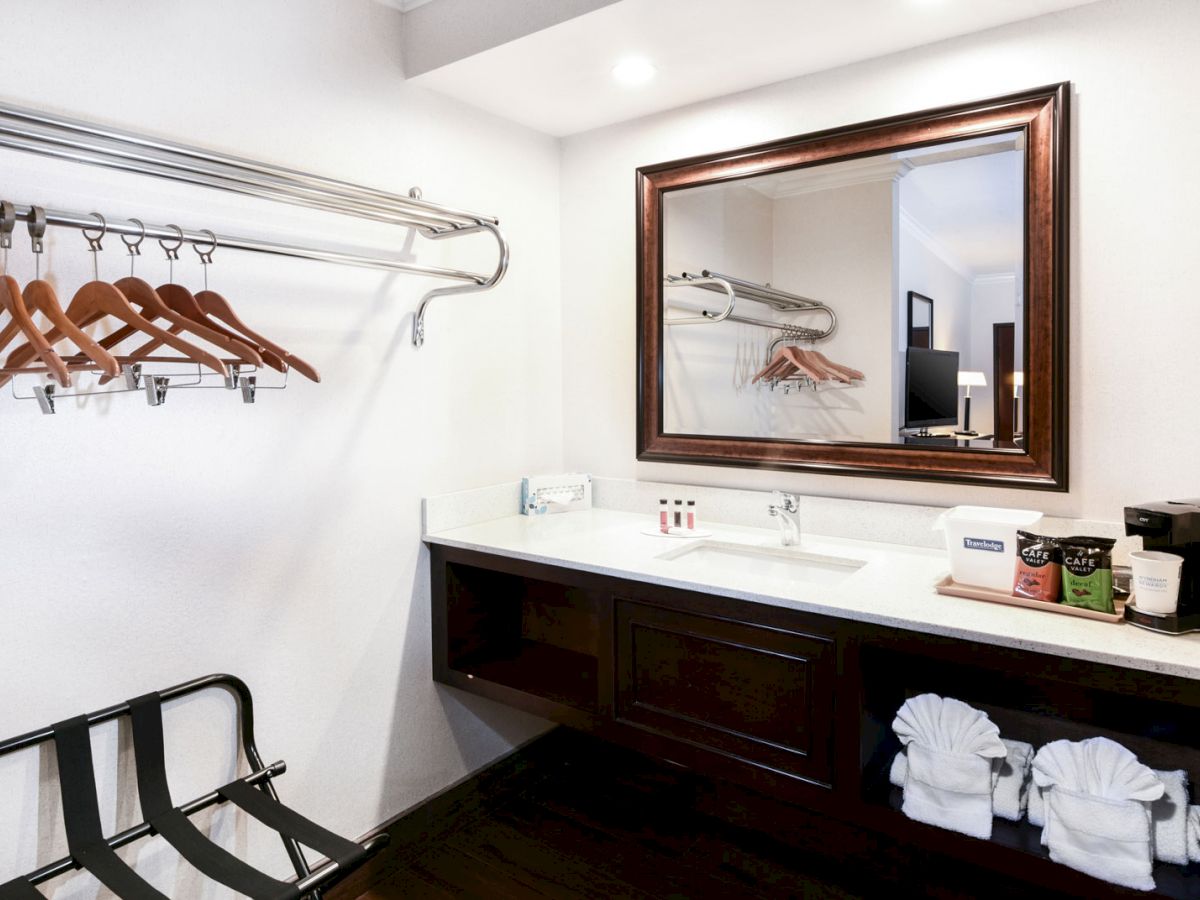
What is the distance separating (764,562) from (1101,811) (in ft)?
2.94

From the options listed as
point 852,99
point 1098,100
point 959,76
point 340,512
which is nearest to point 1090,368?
point 1098,100

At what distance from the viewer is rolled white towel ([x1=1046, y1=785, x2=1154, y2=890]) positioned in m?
1.26

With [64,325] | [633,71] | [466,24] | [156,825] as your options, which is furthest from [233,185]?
[156,825]

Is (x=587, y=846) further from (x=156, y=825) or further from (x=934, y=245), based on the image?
(x=934, y=245)

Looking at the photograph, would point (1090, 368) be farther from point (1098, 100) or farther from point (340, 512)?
point (340, 512)

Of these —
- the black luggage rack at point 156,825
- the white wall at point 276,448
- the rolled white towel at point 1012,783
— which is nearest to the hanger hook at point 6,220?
the white wall at point 276,448

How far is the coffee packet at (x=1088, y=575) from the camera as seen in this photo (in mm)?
1410

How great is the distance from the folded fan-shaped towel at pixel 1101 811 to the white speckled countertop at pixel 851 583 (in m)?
0.20

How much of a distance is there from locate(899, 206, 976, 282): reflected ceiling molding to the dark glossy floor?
4.99 ft

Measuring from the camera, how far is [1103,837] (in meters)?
1.29

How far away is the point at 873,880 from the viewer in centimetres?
192

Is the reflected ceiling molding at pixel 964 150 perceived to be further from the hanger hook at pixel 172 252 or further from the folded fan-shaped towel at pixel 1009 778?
the hanger hook at pixel 172 252

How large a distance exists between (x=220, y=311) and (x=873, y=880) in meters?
1.99

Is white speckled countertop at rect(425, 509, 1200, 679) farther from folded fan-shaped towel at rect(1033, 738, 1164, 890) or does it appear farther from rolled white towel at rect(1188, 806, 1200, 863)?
rolled white towel at rect(1188, 806, 1200, 863)
